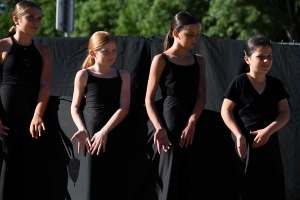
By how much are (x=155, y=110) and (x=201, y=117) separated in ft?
1.19

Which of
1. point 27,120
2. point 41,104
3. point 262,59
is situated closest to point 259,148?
point 262,59

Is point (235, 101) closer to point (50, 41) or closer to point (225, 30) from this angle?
point (50, 41)

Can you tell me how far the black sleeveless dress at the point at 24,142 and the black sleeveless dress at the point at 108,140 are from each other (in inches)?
16.1

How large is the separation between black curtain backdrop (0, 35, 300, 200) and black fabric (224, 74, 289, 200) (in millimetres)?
255

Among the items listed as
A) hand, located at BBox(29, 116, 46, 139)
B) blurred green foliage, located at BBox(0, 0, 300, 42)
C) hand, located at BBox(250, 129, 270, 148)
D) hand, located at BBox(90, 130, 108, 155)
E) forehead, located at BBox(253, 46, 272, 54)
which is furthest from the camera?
blurred green foliage, located at BBox(0, 0, 300, 42)

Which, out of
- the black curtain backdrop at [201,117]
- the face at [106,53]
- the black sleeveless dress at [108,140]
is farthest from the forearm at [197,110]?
the face at [106,53]

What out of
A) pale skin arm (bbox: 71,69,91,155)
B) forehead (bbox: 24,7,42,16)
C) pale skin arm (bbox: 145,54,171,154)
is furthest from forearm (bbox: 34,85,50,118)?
pale skin arm (bbox: 145,54,171,154)

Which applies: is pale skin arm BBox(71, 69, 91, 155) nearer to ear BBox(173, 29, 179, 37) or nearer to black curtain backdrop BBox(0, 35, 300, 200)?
black curtain backdrop BBox(0, 35, 300, 200)

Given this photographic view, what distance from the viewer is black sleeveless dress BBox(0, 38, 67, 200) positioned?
5508mm

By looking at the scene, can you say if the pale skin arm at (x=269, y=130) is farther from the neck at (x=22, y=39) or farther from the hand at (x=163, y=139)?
the neck at (x=22, y=39)

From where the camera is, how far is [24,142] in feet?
18.3

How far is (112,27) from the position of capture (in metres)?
23.6

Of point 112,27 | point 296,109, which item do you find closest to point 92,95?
point 296,109

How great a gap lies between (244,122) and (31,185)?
6.05 ft
